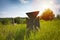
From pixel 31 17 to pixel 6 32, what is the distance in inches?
11.3

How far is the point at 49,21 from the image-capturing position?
3.75 ft

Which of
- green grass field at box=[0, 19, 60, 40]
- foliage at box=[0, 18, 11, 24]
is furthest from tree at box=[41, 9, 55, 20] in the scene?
foliage at box=[0, 18, 11, 24]

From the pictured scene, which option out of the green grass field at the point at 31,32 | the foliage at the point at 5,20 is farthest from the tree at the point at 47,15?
the foliage at the point at 5,20

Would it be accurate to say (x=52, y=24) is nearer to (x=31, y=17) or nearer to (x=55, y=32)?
(x=55, y=32)

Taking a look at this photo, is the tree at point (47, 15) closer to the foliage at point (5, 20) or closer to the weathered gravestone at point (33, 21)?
the weathered gravestone at point (33, 21)

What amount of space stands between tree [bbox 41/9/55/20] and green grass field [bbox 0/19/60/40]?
5 centimetres

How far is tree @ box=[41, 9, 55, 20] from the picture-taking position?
1.13 m

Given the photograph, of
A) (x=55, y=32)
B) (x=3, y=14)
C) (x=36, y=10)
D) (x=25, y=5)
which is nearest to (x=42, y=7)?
(x=36, y=10)

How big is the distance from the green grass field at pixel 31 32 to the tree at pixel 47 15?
5cm

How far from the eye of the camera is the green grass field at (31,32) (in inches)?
44.1

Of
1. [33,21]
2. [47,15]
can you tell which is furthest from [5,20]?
[47,15]

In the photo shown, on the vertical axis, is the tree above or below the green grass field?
above

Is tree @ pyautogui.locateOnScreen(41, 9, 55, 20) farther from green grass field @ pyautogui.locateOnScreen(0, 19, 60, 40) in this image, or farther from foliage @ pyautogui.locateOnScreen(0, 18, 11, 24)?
foliage @ pyautogui.locateOnScreen(0, 18, 11, 24)

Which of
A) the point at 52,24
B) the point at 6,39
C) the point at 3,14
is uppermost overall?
the point at 3,14
